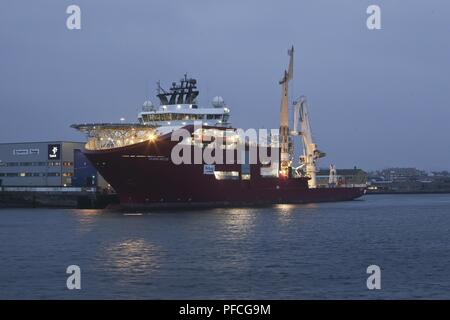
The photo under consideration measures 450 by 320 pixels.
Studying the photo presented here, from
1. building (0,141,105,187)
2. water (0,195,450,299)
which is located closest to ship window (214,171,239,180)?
water (0,195,450,299)

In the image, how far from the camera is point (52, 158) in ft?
257

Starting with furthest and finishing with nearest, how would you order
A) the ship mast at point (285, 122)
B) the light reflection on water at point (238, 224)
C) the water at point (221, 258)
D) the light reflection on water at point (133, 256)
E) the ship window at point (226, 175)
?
the ship mast at point (285, 122) → the ship window at point (226, 175) → the light reflection on water at point (238, 224) → the light reflection on water at point (133, 256) → the water at point (221, 258)

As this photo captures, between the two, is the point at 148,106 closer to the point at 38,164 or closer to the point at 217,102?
the point at 217,102

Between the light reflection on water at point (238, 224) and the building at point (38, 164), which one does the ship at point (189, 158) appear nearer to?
the light reflection on water at point (238, 224)

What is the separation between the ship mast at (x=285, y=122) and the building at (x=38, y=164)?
2350cm

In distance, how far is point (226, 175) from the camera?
6075 centimetres

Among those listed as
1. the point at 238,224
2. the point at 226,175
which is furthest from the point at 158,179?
the point at 238,224

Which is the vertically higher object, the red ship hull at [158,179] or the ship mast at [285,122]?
the ship mast at [285,122]

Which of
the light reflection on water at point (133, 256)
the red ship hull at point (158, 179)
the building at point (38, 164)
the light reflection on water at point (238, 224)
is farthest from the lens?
the building at point (38, 164)

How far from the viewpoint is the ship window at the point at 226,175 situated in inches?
2341

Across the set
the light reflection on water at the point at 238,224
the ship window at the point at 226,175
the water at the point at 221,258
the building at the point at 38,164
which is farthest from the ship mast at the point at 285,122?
the water at the point at 221,258

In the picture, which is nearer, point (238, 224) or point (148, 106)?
point (238, 224)

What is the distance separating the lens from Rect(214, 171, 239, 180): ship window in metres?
59.5

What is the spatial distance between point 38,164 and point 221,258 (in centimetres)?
5643
